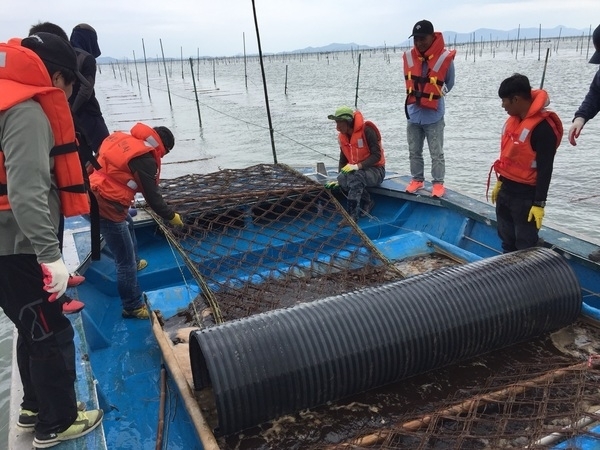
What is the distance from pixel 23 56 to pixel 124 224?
230cm

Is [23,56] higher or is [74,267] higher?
[23,56]

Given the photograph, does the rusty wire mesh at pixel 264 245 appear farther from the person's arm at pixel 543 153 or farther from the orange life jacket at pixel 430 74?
the orange life jacket at pixel 430 74

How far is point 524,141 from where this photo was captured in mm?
3982

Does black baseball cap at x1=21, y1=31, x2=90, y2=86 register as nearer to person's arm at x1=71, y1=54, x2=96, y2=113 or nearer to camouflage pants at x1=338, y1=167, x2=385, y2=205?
person's arm at x1=71, y1=54, x2=96, y2=113

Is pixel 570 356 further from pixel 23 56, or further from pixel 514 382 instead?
pixel 23 56

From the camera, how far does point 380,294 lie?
11.1 ft

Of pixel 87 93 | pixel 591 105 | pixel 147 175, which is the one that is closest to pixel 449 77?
pixel 591 105

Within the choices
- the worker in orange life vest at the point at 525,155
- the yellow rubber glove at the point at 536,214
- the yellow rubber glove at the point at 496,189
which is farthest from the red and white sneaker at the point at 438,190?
the yellow rubber glove at the point at 536,214

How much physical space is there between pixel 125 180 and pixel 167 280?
1.61 meters

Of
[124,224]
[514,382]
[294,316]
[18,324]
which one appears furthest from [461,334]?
[124,224]

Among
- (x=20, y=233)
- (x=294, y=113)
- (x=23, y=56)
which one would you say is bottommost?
(x=294, y=113)

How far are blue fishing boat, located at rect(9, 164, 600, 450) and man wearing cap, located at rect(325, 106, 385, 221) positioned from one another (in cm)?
116

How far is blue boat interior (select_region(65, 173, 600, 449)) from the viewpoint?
11.1ft

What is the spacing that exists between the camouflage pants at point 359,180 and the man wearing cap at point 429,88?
1.52ft
